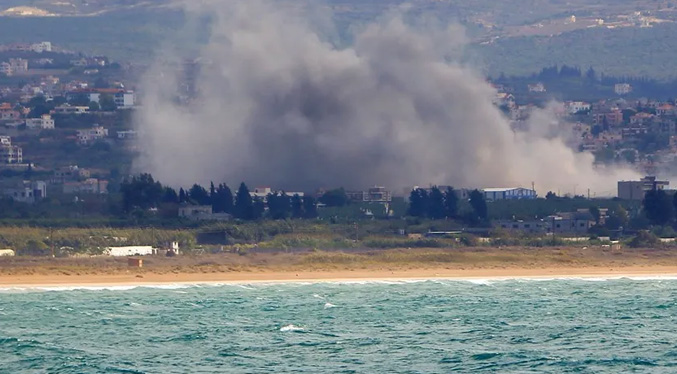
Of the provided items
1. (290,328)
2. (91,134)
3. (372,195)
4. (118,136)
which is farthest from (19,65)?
(290,328)

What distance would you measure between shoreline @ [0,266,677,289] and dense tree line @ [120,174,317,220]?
2250 cm

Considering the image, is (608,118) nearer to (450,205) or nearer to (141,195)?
(450,205)

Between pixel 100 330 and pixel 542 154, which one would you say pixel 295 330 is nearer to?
pixel 100 330

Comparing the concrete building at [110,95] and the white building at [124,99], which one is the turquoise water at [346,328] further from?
the concrete building at [110,95]

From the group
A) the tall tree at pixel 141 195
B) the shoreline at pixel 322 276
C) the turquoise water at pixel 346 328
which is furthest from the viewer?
the tall tree at pixel 141 195

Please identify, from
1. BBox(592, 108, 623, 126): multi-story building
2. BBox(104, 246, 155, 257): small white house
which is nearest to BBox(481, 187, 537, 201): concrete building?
BBox(104, 246, 155, 257): small white house

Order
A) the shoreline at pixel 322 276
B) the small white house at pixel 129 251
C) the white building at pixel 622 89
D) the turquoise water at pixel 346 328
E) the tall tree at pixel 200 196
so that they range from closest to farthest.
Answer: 1. the turquoise water at pixel 346 328
2. the shoreline at pixel 322 276
3. the small white house at pixel 129 251
4. the tall tree at pixel 200 196
5. the white building at pixel 622 89

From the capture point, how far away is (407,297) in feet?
167

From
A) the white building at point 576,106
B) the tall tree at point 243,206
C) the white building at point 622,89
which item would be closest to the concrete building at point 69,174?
the tall tree at point 243,206

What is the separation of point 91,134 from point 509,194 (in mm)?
47589

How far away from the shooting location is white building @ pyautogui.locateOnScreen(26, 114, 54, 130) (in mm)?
134375

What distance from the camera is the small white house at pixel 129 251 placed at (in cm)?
6416

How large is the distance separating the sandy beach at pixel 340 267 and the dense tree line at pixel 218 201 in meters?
18.7

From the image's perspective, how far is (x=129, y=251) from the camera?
64938mm
